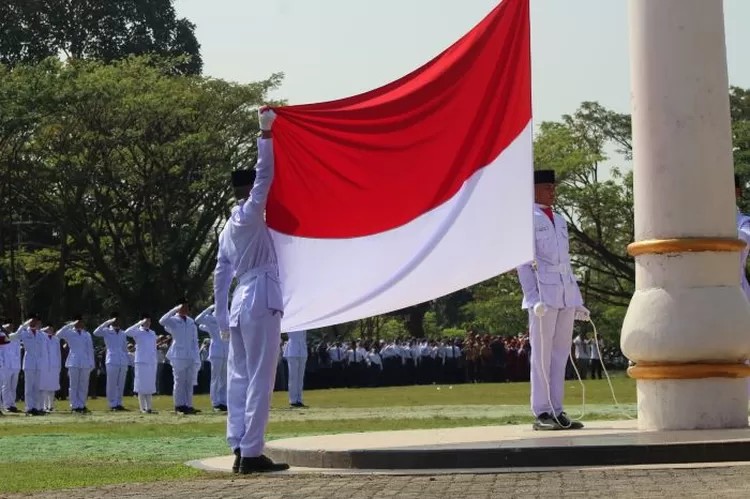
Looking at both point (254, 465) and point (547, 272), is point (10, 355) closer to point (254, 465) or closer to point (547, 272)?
point (547, 272)

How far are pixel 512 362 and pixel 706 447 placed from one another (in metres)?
45.4

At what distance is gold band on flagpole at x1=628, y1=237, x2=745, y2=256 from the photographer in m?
12.0

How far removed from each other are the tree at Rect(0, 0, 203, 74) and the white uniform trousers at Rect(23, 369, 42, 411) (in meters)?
25.1

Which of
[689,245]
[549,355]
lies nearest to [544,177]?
[549,355]

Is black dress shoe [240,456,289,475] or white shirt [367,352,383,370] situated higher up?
white shirt [367,352,383,370]

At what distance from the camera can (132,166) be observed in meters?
51.5

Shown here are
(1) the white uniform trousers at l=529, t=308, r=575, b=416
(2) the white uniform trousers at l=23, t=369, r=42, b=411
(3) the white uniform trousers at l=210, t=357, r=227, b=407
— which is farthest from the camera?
(2) the white uniform trousers at l=23, t=369, r=42, b=411

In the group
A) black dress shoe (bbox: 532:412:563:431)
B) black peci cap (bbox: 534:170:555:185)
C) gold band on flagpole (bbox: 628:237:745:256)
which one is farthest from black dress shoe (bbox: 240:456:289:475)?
black peci cap (bbox: 534:170:555:185)

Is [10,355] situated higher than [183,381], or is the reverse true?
[10,355]

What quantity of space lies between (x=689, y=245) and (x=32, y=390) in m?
23.1

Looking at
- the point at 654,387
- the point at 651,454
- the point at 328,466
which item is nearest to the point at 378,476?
the point at 328,466

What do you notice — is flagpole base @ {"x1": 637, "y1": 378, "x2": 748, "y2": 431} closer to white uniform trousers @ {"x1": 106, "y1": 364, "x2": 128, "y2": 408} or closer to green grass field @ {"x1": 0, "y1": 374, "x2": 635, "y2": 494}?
green grass field @ {"x1": 0, "y1": 374, "x2": 635, "y2": 494}

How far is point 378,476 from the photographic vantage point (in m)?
10.7

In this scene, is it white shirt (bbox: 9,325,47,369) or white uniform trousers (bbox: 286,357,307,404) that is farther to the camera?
white shirt (bbox: 9,325,47,369)
